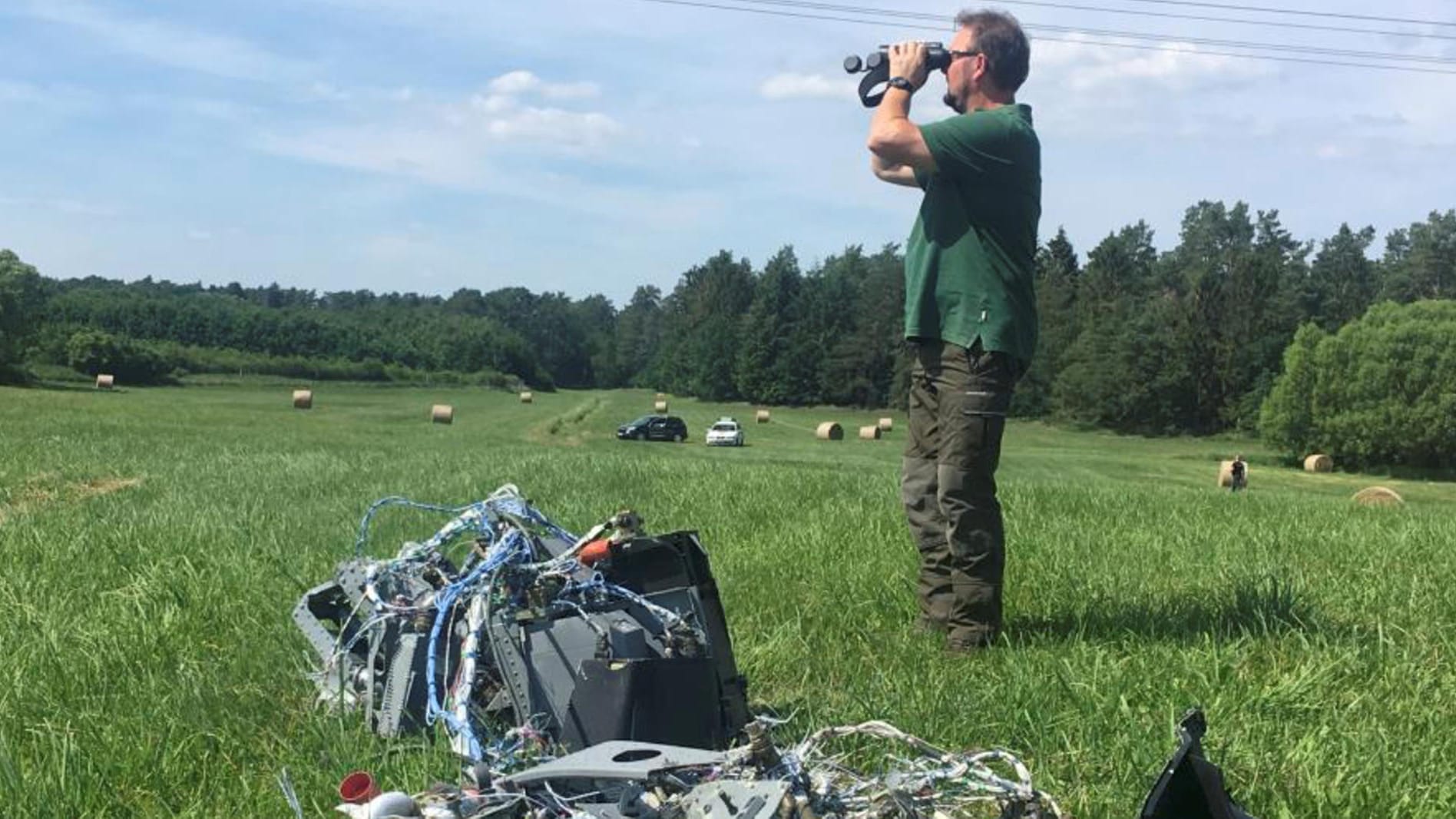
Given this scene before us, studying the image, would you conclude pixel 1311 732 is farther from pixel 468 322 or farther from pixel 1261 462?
pixel 468 322

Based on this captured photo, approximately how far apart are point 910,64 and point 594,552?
7.84 ft

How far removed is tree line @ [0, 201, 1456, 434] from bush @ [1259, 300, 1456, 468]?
49.4 ft

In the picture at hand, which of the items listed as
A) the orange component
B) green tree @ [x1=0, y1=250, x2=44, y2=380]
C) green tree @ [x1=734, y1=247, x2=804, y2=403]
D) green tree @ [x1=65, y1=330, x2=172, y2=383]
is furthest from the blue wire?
green tree @ [x1=734, y1=247, x2=804, y2=403]

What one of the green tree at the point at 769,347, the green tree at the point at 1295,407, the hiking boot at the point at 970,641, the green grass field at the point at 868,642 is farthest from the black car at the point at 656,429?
the green tree at the point at 769,347

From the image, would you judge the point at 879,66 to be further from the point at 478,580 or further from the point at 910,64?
the point at 478,580

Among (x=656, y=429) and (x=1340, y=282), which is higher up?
(x=1340, y=282)

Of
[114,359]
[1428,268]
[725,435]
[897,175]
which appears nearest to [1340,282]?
[1428,268]

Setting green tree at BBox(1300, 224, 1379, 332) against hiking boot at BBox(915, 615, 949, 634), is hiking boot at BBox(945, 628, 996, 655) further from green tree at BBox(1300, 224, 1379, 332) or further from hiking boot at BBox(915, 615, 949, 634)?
green tree at BBox(1300, 224, 1379, 332)

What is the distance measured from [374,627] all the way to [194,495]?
696 centimetres

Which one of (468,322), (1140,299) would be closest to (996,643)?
(1140,299)

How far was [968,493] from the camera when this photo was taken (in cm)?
409

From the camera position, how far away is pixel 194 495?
9.05m

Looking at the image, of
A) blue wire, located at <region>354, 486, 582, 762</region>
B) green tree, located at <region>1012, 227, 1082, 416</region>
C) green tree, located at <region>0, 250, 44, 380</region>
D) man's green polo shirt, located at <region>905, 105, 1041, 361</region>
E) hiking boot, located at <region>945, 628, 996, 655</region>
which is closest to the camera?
blue wire, located at <region>354, 486, 582, 762</region>

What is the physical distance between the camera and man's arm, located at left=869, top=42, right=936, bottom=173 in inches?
159
